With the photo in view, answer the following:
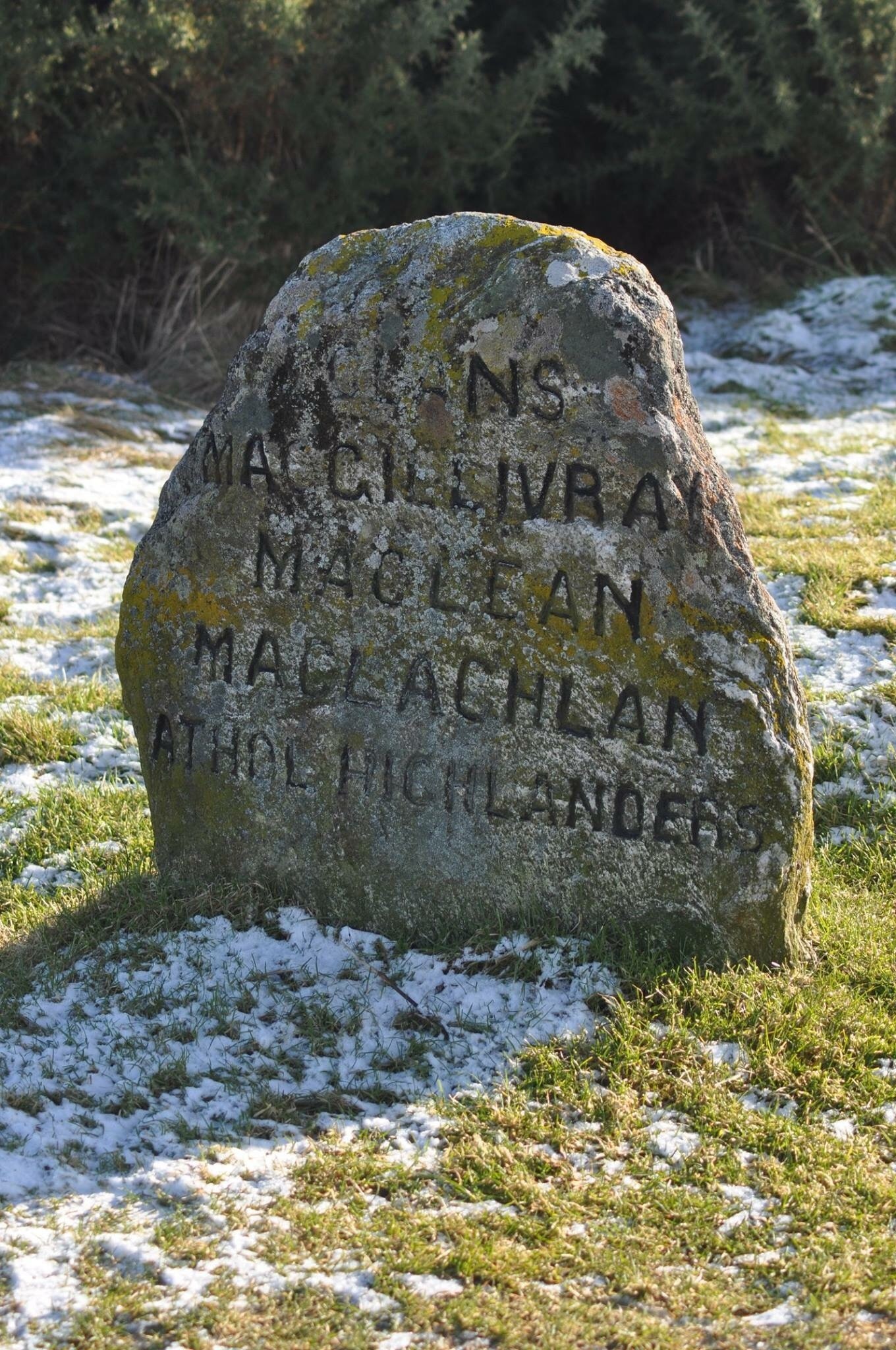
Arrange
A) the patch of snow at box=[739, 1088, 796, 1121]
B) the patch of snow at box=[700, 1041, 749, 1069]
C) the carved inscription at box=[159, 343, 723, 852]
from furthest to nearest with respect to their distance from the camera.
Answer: the carved inscription at box=[159, 343, 723, 852]
the patch of snow at box=[700, 1041, 749, 1069]
the patch of snow at box=[739, 1088, 796, 1121]

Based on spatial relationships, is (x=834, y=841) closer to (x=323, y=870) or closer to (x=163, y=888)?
(x=323, y=870)

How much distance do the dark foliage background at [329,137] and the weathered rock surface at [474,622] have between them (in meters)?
5.50

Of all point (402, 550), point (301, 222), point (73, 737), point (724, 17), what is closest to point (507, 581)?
point (402, 550)

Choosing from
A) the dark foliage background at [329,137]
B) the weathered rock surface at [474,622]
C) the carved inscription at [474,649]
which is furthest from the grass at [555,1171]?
the dark foliage background at [329,137]

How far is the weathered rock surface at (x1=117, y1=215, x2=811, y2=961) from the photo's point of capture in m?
3.03

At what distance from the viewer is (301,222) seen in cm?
891

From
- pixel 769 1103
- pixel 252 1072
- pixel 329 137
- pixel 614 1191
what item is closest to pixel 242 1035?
pixel 252 1072

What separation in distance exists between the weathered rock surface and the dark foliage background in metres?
5.50

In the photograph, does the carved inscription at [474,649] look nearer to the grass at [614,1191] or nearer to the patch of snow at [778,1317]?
the grass at [614,1191]

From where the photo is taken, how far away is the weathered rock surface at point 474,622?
9.93 feet

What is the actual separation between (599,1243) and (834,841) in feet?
5.41

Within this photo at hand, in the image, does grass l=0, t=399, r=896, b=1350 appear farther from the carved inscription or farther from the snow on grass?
the carved inscription

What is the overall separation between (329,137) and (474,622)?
6782mm

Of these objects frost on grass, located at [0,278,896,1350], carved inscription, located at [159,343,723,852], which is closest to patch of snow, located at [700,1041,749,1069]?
frost on grass, located at [0,278,896,1350]
